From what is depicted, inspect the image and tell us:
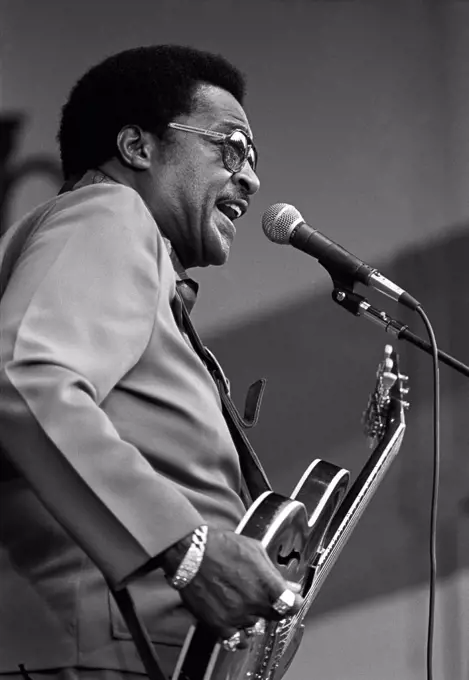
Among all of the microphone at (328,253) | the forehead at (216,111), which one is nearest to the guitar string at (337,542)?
the microphone at (328,253)

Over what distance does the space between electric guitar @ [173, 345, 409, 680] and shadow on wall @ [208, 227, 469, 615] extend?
0.96 meters

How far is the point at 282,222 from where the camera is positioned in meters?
2.16

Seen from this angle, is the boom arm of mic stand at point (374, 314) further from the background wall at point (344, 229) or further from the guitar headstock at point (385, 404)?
the background wall at point (344, 229)

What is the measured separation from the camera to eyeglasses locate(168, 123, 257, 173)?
2115mm

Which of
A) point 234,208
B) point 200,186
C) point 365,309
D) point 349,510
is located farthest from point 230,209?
point 349,510

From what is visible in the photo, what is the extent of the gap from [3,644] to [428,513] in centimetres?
189

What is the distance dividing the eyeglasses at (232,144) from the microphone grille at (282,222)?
0.40 feet

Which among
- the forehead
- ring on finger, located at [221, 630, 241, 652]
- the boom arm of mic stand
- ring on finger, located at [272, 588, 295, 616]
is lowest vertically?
ring on finger, located at [221, 630, 241, 652]

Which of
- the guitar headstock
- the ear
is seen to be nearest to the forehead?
the ear

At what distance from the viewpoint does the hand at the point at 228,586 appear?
1.37 m

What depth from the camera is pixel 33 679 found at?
1.60 meters

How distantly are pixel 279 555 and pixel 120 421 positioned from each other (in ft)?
1.06

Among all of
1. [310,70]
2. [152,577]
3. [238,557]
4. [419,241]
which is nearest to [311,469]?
[152,577]

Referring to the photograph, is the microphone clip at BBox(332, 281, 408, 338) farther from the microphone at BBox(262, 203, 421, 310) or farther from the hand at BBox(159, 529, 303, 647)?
the hand at BBox(159, 529, 303, 647)
